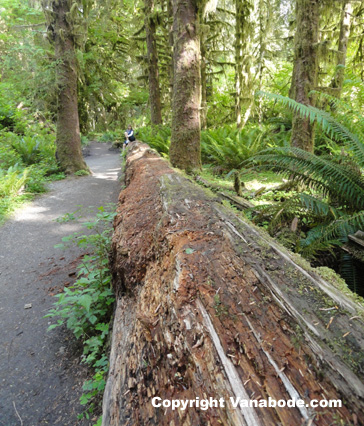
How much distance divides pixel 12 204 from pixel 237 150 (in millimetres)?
6022

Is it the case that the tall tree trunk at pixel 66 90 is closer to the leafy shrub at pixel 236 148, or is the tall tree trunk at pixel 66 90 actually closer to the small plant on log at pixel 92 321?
the leafy shrub at pixel 236 148

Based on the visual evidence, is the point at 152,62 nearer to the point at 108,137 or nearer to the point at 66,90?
the point at 66,90

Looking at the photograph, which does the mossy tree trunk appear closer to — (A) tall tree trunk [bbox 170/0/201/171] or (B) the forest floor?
(B) the forest floor

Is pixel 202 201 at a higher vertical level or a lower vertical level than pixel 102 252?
higher

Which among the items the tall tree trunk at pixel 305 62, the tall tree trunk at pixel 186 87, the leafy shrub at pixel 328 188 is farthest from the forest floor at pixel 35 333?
the tall tree trunk at pixel 305 62

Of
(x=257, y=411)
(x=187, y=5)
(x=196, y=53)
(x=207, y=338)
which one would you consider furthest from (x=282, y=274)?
(x=187, y=5)

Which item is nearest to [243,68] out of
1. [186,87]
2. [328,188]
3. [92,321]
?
[186,87]

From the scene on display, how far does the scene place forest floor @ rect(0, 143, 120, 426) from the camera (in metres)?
2.01

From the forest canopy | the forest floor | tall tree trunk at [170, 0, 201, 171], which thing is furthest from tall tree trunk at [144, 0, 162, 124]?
the forest floor

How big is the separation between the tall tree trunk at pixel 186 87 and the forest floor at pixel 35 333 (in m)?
2.65

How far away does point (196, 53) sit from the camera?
18.9 ft

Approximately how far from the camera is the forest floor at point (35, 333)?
6.61 ft

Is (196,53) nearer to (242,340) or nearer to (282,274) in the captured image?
(282,274)

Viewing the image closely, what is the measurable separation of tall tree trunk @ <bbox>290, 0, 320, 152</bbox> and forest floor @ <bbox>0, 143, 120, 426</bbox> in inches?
192
